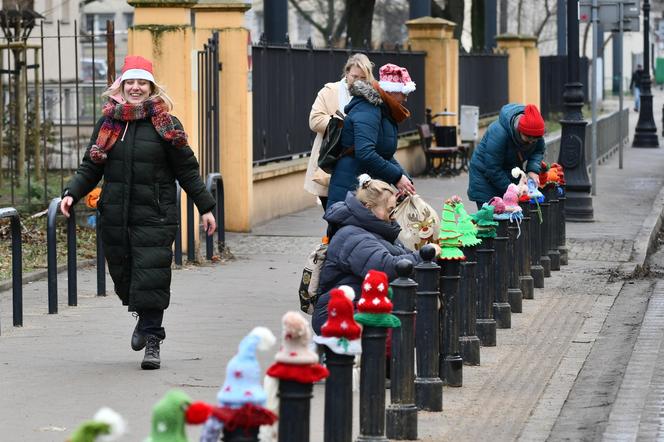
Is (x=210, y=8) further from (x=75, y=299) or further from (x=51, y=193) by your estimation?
(x=75, y=299)

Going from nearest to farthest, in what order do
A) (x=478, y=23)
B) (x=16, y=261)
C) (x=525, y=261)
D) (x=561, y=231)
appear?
1. (x=16, y=261)
2. (x=525, y=261)
3. (x=561, y=231)
4. (x=478, y=23)

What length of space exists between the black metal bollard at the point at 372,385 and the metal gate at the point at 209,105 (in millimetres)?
9269

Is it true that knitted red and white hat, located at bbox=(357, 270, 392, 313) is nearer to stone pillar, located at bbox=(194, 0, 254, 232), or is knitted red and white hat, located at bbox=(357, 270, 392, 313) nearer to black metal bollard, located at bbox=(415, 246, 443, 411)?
black metal bollard, located at bbox=(415, 246, 443, 411)

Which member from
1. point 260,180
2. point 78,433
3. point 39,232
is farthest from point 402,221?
point 260,180

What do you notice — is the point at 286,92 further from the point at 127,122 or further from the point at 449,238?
the point at 449,238

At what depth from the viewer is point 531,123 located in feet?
38.4

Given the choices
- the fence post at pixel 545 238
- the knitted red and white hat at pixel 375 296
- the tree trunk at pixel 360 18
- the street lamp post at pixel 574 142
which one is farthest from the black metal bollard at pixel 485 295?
the tree trunk at pixel 360 18

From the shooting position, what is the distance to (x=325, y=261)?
832 cm

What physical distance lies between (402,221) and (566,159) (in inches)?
415

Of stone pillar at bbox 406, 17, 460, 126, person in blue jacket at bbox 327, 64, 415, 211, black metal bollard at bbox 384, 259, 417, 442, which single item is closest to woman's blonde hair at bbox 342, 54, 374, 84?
person in blue jacket at bbox 327, 64, 415, 211

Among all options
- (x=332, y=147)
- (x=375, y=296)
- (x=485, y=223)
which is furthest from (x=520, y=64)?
(x=375, y=296)

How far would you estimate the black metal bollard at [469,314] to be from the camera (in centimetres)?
893

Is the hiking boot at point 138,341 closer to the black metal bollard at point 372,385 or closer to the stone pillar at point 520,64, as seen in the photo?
the black metal bollard at point 372,385

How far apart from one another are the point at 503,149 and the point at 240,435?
758 cm
